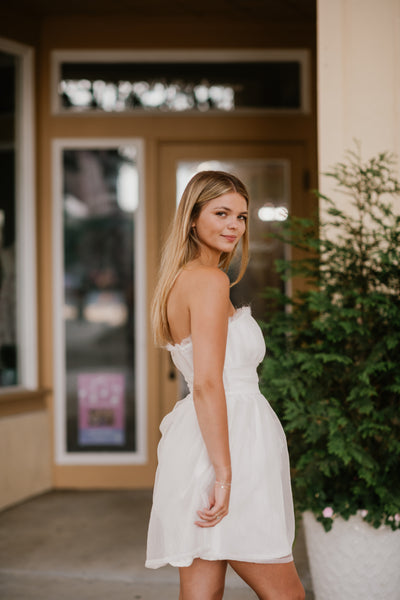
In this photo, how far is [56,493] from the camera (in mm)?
5324

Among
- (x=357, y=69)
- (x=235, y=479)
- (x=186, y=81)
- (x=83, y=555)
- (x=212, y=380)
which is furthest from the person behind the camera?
(x=186, y=81)

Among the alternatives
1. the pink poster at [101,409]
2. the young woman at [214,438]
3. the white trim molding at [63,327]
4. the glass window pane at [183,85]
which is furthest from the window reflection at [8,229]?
the young woman at [214,438]

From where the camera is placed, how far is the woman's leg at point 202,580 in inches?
75.0

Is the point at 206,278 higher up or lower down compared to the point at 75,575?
higher up

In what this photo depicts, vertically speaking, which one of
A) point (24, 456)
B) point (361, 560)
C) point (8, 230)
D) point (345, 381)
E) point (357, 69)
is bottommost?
point (24, 456)

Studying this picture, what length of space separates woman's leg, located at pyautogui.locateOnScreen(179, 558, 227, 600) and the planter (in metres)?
1.15

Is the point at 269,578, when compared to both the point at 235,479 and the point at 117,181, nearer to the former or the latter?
the point at 235,479

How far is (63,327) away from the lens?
217 inches

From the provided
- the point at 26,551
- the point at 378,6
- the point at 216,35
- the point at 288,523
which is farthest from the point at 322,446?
the point at 216,35

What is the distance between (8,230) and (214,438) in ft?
12.7

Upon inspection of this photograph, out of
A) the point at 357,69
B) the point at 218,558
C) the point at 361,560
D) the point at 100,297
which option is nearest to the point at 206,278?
the point at 218,558

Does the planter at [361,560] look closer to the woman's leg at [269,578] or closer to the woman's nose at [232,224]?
the woman's leg at [269,578]

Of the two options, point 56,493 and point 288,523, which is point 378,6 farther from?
point 56,493

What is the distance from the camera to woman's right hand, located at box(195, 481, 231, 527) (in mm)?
1837
